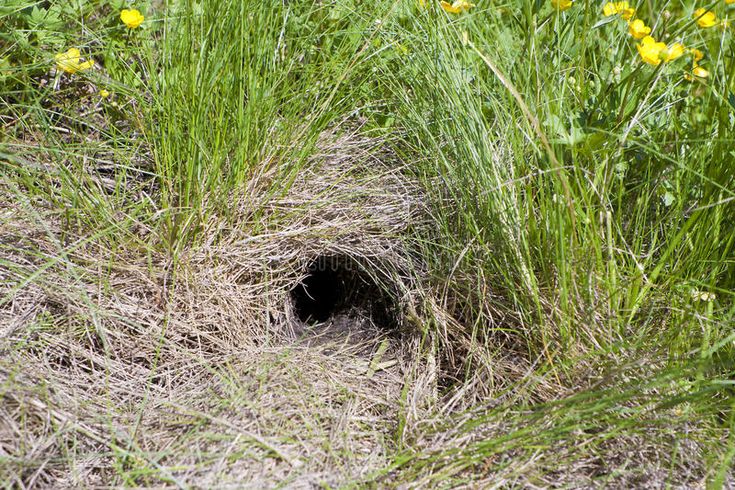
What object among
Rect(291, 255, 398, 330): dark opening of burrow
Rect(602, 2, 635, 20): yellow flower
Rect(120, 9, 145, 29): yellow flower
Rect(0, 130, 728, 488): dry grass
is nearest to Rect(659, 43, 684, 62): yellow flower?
Rect(602, 2, 635, 20): yellow flower

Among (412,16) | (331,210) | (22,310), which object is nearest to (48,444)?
(22,310)

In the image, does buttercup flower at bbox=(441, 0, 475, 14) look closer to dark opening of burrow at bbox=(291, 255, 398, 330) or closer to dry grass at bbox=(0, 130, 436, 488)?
dry grass at bbox=(0, 130, 436, 488)

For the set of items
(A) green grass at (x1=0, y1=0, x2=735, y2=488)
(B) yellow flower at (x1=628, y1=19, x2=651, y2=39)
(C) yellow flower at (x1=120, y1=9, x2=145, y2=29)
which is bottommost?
(A) green grass at (x1=0, y1=0, x2=735, y2=488)

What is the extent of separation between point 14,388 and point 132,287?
1.36 ft

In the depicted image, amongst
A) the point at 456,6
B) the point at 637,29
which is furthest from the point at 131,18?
the point at 637,29

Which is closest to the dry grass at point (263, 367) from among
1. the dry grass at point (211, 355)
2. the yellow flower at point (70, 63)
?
the dry grass at point (211, 355)

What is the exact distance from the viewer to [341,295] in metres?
2.37

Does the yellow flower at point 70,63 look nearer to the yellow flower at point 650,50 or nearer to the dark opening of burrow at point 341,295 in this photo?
the dark opening of burrow at point 341,295

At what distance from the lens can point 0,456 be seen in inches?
55.4

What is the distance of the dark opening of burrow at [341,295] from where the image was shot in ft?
7.18

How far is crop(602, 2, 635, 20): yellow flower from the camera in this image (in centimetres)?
192

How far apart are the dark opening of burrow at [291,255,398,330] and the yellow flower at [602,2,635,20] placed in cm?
102

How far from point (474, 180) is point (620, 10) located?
641 mm

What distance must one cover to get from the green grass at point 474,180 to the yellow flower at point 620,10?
0.25 ft
